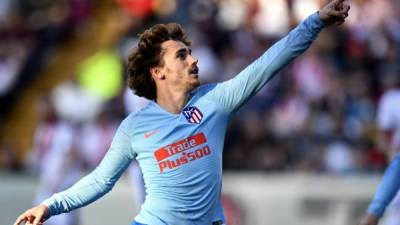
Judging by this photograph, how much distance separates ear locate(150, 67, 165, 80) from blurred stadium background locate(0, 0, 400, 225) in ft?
15.0

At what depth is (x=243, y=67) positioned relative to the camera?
14.7 metres

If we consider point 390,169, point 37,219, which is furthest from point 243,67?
point 37,219

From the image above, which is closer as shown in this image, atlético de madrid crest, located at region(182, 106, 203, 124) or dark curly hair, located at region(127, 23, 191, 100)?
atlético de madrid crest, located at region(182, 106, 203, 124)

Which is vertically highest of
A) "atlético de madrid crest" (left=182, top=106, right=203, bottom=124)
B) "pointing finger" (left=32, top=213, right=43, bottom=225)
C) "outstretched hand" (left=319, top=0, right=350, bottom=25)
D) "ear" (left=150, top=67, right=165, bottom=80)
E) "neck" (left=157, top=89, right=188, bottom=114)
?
"outstretched hand" (left=319, top=0, right=350, bottom=25)

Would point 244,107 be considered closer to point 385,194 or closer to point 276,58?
point 385,194

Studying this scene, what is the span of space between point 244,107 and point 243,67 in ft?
2.57

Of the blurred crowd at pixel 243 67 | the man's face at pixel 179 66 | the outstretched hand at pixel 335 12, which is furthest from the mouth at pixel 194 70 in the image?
the blurred crowd at pixel 243 67

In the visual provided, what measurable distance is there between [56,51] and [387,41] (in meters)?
4.88

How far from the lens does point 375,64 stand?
14.5m

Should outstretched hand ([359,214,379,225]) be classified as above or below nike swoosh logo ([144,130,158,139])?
below

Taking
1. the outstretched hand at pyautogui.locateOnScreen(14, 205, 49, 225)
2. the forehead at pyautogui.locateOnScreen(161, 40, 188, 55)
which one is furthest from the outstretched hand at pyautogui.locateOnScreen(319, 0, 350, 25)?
the outstretched hand at pyautogui.locateOnScreen(14, 205, 49, 225)

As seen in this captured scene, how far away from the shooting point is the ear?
6895 millimetres

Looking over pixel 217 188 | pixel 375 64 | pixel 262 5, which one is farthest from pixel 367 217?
pixel 262 5

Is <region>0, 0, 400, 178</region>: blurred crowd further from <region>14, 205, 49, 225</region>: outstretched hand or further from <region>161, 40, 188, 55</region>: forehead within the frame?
<region>14, 205, 49, 225</region>: outstretched hand
